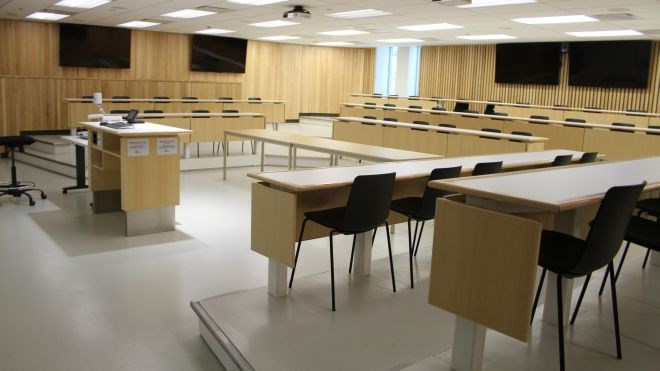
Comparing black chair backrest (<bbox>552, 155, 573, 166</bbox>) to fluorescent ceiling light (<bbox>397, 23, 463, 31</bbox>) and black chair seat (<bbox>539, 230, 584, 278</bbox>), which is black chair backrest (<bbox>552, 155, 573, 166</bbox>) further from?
fluorescent ceiling light (<bbox>397, 23, 463, 31</bbox>)

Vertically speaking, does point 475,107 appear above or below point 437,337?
above

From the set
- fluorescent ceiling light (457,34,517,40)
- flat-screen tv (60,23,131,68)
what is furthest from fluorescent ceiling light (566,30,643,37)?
flat-screen tv (60,23,131,68)

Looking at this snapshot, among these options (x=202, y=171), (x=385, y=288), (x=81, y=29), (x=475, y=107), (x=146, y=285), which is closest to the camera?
(x=385, y=288)

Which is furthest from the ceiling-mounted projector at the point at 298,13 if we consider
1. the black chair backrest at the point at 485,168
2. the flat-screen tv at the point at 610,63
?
the flat-screen tv at the point at 610,63

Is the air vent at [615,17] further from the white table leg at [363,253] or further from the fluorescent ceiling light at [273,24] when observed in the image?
the white table leg at [363,253]

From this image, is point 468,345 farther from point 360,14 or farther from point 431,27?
point 431,27

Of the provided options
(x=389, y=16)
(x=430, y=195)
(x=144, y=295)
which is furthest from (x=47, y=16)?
(x=430, y=195)

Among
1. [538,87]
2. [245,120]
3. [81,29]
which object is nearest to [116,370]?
[245,120]

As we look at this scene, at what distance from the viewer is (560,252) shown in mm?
2738

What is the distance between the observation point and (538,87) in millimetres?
14625

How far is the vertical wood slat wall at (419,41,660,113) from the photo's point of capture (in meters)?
12.8

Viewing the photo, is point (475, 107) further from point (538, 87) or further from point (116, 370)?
point (116, 370)

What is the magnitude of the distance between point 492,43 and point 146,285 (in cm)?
1297

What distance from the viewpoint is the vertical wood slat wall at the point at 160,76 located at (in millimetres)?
11586
